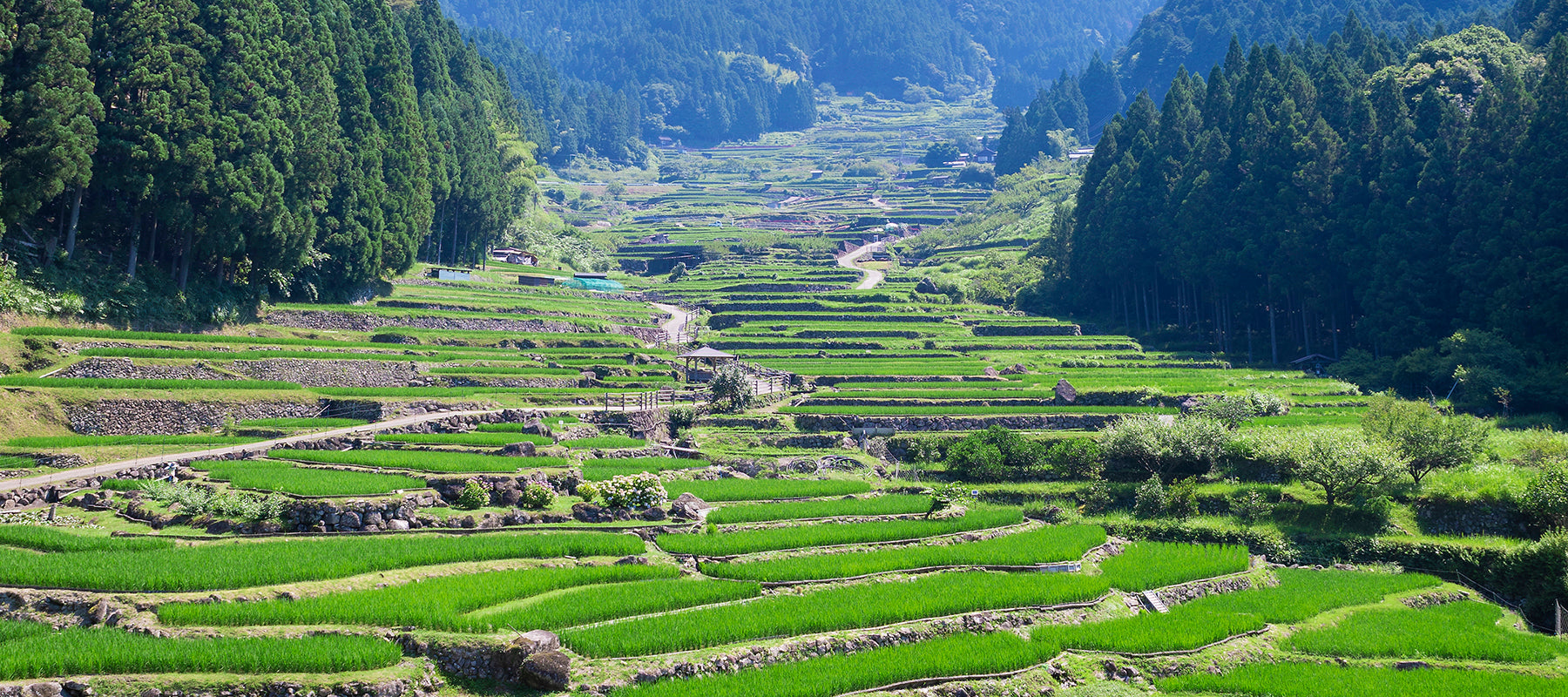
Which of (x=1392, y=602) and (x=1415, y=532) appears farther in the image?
(x=1415, y=532)

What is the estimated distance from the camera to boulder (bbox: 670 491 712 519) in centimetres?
3152

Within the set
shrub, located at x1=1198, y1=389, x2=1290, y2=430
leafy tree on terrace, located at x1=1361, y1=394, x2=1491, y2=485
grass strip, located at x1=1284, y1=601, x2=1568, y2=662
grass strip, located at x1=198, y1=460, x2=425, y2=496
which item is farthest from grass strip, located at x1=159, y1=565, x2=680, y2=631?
shrub, located at x1=1198, y1=389, x2=1290, y2=430

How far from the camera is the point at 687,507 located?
105 ft

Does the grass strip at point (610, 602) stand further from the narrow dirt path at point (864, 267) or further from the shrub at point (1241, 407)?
the narrow dirt path at point (864, 267)

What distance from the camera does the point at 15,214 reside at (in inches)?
1502

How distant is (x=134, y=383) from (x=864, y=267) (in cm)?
7818

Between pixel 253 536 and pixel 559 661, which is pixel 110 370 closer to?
pixel 253 536

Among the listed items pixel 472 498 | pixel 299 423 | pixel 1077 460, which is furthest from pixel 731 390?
pixel 472 498

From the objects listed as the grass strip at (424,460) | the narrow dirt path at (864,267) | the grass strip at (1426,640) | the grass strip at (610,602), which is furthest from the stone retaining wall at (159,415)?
the narrow dirt path at (864,267)

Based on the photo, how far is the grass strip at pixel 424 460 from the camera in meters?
32.7

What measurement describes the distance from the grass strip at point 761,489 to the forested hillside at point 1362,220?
2986 cm

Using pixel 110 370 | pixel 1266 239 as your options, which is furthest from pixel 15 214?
pixel 1266 239

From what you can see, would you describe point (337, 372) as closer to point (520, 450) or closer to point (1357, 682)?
point (520, 450)

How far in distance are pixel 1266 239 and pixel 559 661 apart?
182 feet
